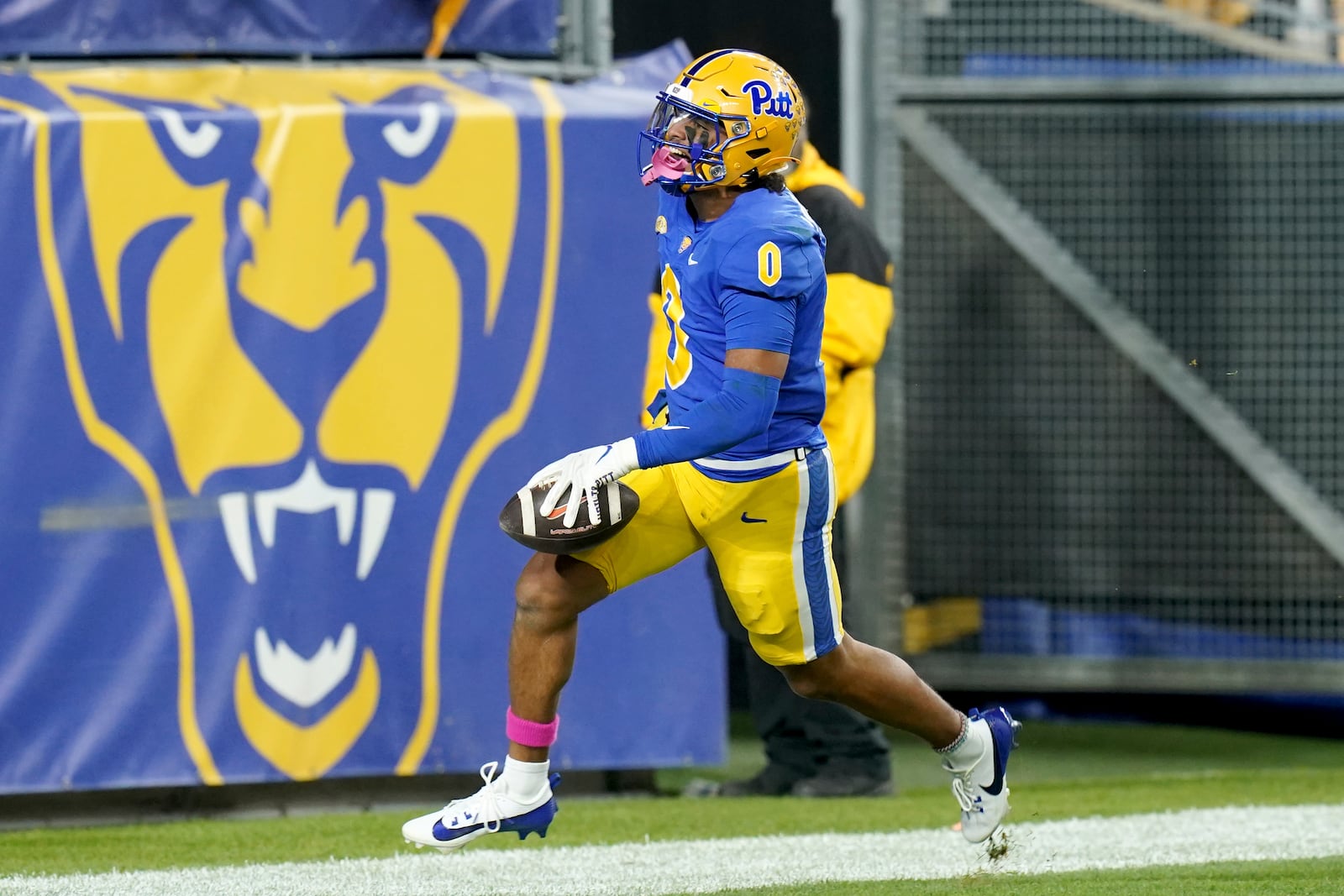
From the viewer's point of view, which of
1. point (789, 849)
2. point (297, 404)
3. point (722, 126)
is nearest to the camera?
point (722, 126)

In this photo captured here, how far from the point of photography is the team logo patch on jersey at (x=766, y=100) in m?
3.90

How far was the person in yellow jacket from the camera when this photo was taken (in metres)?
5.25

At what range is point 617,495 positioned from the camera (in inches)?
150

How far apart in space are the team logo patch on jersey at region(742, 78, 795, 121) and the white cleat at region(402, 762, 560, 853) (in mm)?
1424

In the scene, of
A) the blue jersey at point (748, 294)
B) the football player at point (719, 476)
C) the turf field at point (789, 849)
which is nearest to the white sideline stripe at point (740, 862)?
the turf field at point (789, 849)

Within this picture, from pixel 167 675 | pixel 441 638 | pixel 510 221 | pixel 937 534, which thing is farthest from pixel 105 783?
pixel 937 534

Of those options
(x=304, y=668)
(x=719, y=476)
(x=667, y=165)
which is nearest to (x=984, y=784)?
(x=719, y=476)

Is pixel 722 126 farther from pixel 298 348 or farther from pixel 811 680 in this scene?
pixel 298 348

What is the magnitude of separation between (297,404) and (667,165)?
68.4 inches

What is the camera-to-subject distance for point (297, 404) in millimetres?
5246

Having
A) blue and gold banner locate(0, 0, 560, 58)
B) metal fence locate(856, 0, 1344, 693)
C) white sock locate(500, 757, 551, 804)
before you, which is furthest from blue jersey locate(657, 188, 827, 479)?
metal fence locate(856, 0, 1344, 693)

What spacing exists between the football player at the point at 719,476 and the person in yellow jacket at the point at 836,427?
105 cm

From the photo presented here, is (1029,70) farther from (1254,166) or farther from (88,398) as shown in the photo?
(88,398)

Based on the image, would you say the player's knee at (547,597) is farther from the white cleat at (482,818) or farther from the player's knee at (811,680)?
the player's knee at (811,680)
